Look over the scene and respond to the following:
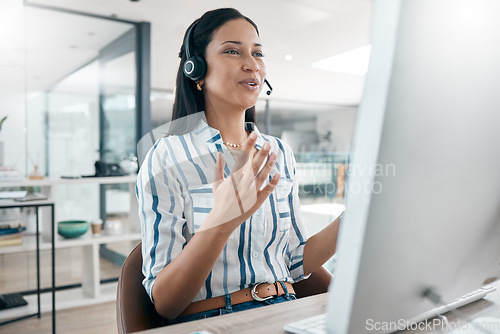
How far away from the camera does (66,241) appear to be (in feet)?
9.01

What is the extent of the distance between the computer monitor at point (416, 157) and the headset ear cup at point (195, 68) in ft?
2.21

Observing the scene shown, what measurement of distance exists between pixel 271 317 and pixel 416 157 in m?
0.35

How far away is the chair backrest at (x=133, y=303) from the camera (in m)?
0.78

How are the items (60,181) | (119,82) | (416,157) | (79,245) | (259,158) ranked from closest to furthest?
(416,157), (259,158), (60,181), (79,245), (119,82)

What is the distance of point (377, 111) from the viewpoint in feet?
1.05

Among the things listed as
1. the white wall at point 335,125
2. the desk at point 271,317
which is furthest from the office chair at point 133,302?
the white wall at point 335,125

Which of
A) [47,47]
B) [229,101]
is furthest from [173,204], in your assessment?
[47,47]

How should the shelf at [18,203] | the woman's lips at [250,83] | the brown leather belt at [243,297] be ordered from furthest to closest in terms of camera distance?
the shelf at [18,203] → the woman's lips at [250,83] → the brown leather belt at [243,297]

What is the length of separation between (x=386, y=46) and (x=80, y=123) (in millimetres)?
3421

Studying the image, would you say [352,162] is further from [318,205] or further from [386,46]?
[318,205]

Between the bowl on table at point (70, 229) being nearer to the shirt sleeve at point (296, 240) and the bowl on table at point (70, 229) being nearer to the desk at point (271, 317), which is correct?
the shirt sleeve at point (296, 240)
